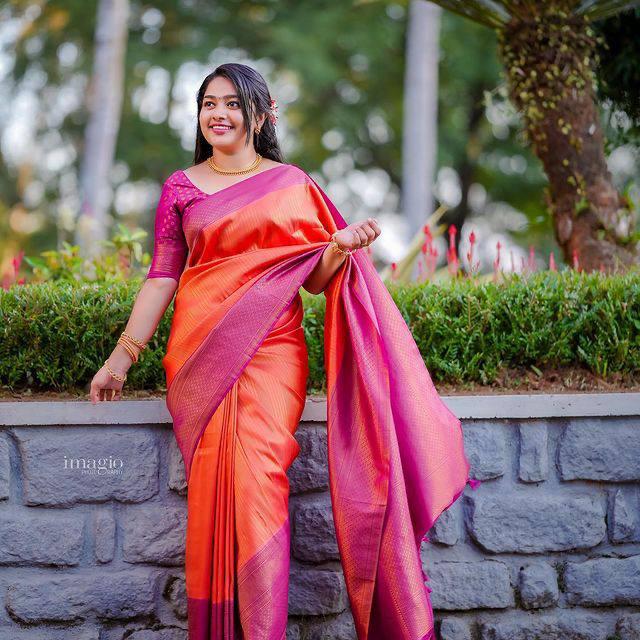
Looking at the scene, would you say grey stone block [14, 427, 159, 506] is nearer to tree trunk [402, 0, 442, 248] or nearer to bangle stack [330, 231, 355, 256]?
bangle stack [330, 231, 355, 256]

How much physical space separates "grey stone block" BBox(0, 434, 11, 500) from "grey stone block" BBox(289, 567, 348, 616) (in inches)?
42.4

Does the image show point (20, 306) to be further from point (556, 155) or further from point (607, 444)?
point (556, 155)

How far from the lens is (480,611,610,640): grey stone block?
9.33 feet

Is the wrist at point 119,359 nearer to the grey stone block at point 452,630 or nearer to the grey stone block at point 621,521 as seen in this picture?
the grey stone block at point 452,630

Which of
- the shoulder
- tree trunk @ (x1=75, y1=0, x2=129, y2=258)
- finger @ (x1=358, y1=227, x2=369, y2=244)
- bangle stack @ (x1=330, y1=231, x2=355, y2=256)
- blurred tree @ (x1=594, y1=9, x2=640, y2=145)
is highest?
tree trunk @ (x1=75, y1=0, x2=129, y2=258)

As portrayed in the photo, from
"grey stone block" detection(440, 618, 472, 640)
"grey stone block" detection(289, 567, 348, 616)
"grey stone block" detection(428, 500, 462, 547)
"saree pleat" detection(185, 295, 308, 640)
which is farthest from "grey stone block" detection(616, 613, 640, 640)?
"saree pleat" detection(185, 295, 308, 640)

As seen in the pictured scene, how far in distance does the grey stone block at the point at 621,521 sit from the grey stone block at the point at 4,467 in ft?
7.27

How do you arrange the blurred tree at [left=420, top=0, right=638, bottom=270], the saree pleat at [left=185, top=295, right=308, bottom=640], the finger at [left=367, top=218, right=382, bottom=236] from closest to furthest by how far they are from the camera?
the saree pleat at [left=185, top=295, right=308, bottom=640], the finger at [left=367, top=218, right=382, bottom=236], the blurred tree at [left=420, top=0, right=638, bottom=270]

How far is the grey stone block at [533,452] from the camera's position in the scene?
9.37 feet

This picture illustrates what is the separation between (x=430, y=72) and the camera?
9.30 m

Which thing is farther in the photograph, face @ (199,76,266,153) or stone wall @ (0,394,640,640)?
stone wall @ (0,394,640,640)

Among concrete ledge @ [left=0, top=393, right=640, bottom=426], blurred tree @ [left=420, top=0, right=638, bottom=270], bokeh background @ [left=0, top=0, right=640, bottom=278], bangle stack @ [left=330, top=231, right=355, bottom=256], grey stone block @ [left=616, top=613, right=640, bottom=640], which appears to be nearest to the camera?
bangle stack @ [left=330, top=231, right=355, bottom=256]

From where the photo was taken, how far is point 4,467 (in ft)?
9.20

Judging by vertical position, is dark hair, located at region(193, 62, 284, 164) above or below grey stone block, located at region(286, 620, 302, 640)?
above
